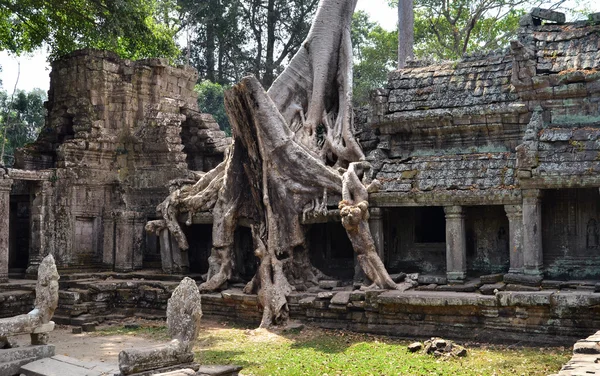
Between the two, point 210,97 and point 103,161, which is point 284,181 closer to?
point 103,161

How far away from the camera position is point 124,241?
17.6 meters

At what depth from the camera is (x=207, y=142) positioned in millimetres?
19172

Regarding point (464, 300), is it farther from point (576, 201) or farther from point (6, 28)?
point (6, 28)

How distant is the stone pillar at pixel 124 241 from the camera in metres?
17.5

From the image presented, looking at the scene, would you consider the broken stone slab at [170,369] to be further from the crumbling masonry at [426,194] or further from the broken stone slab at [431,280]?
the broken stone slab at [431,280]

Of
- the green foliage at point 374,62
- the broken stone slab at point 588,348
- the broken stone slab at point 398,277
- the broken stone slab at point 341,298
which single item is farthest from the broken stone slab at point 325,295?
the green foliage at point 374,62

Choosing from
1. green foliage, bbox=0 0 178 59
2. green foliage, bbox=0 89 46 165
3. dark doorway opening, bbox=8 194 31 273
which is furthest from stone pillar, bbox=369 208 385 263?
green foliage, bbox=0 89 46 165

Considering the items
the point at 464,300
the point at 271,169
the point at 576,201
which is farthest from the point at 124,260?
the point at 576,201

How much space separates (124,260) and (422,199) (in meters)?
8.52

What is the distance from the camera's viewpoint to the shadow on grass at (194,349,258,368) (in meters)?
10.0

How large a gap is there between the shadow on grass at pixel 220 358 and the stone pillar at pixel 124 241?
700 cm

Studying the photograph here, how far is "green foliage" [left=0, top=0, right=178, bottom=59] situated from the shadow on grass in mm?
11744

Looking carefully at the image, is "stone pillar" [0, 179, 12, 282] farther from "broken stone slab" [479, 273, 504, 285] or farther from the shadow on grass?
"broken stone slab" [479, 273, 504, 285]

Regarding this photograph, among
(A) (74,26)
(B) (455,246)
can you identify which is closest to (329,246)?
(B) (455,246)
